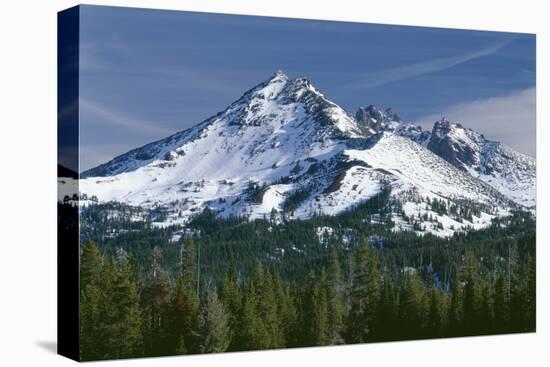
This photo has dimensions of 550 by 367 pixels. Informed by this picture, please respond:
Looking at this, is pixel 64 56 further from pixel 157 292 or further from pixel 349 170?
pixel 349 170

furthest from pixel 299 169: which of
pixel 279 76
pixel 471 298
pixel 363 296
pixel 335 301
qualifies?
pixel 471 298

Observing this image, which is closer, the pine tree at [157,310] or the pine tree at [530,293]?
the pine tree at [157,310]

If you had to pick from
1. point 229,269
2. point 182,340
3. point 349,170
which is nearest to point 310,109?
point 349,170

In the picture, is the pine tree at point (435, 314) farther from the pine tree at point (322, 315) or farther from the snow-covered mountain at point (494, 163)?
the snow-covered mountain at point (494, 163)

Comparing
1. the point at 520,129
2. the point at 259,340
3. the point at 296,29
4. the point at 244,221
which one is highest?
the point at 296,29

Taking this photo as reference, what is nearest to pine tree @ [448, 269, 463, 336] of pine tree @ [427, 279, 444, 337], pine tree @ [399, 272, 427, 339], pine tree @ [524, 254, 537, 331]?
pine tree @ [427, 279, 444, 337]

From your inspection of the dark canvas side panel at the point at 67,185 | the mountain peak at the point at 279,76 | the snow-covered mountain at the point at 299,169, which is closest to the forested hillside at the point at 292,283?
the dark canvas side panel at the point at 67,185

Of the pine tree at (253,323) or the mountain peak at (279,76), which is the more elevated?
the mountain peak at (279,76)

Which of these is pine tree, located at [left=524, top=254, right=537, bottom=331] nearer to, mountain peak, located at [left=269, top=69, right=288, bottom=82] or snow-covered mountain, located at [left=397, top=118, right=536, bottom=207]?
snow-covered mountain, located at [left=397, top=118, right=536, bottom=207]

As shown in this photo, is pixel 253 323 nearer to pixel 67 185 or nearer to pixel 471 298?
pixel 67 185
